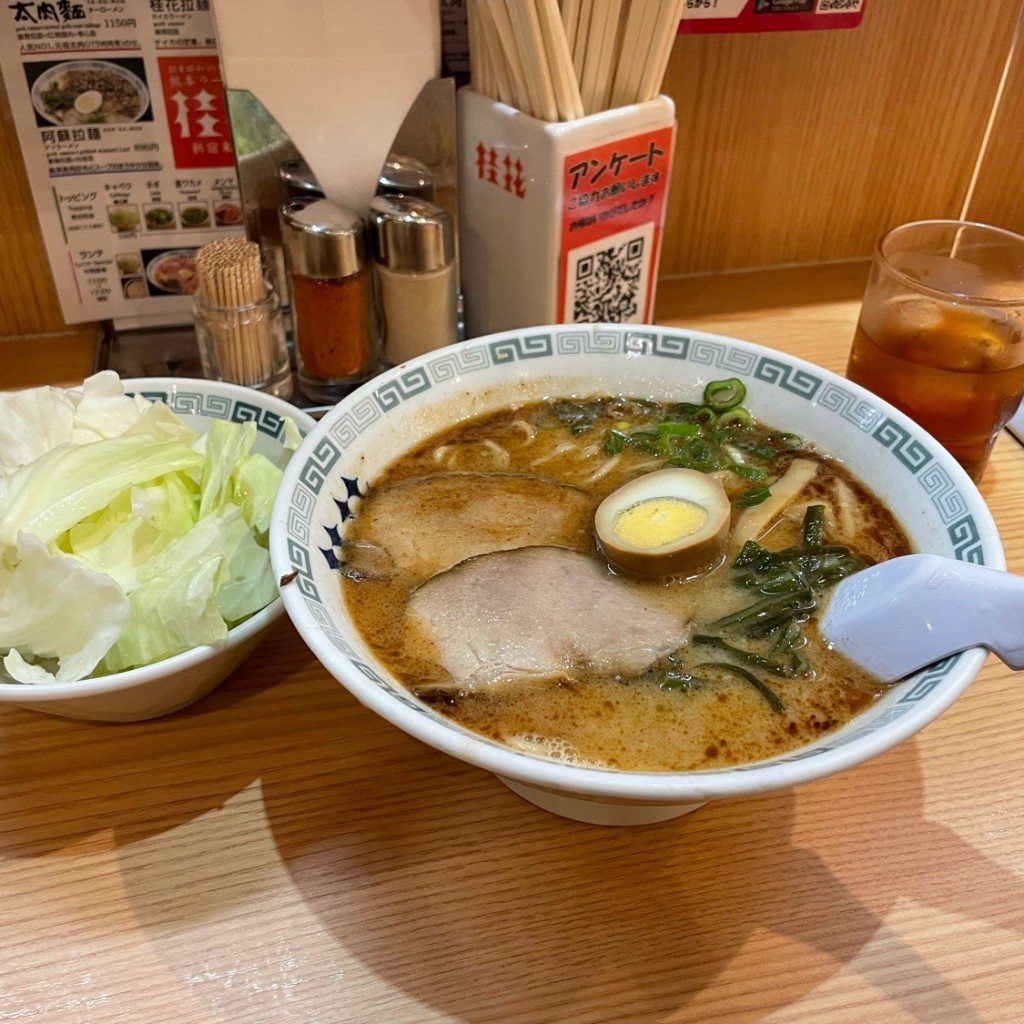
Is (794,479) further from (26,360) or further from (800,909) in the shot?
(26,360)

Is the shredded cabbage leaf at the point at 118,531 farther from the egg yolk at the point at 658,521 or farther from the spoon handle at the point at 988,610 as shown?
the spoon handle at the point at 988,610

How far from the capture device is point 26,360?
1.65 m

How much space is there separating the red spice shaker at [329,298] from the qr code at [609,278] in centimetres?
33

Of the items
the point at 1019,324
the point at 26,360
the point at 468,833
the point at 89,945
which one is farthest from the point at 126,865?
the point at 1019,324

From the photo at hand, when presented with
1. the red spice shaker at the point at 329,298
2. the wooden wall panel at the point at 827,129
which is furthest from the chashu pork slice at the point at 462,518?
the wooden wall panel at the point at 827,129

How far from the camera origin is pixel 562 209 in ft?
4.43

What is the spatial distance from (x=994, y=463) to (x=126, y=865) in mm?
1436

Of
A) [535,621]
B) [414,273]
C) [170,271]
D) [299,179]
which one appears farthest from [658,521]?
[170,271]

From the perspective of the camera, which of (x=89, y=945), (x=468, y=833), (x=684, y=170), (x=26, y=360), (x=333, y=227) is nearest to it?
(x=89, y=945)

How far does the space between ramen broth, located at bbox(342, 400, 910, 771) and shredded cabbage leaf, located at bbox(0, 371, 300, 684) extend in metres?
0.14

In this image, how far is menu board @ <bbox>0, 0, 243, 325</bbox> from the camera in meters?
1.35

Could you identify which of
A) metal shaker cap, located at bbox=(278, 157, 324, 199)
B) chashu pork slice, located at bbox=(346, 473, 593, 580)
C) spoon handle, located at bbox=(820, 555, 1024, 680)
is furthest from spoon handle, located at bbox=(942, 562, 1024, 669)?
metal shaker cap, located at bbox=(278, 157, 324, 199)

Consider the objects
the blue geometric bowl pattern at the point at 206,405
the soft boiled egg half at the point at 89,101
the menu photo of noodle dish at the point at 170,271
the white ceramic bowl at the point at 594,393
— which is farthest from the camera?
the menu photo of noodle dish at the point at 170,271

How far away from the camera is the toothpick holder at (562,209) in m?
1.33
